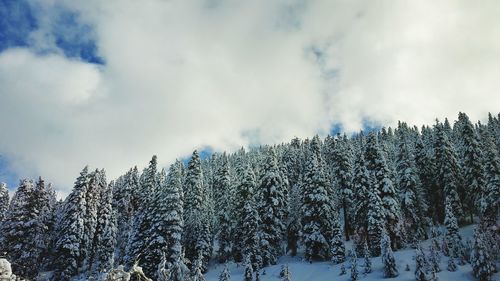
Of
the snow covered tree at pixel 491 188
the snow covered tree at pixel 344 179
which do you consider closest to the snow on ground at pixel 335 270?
the snow covered tree at pixel 344 179

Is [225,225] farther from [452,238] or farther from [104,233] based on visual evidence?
[452,238]

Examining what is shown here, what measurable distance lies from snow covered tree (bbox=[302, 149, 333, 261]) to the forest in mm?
135

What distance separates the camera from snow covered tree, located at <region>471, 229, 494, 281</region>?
2773 centimetres

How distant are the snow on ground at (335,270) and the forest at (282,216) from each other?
0.87 meters

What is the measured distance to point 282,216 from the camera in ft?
177

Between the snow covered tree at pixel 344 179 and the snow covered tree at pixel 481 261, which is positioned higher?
the snow covered tree at pixel 344 179

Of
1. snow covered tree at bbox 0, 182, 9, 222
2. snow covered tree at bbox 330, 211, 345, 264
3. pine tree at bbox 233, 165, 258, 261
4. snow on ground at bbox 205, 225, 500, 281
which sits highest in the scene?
snow covered tree at bbox 0, 182, 9, 222

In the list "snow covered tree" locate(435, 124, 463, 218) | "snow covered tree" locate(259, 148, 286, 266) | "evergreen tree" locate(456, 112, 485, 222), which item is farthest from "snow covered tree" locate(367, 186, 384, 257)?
"evergreen tree" locate(456, 112, 485, 222)

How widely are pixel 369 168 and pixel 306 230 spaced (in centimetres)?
1214

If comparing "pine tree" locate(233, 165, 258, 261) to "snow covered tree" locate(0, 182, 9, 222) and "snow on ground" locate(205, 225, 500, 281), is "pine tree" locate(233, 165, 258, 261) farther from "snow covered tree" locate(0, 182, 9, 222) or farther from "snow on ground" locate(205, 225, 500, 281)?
"snow covered tree" locate(0, 182, 9, 222)

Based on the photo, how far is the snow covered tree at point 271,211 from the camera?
49656mm

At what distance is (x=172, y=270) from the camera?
→ 30.6 m

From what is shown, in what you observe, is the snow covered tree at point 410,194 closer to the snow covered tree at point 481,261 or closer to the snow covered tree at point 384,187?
the snow covered tree at point 384,187

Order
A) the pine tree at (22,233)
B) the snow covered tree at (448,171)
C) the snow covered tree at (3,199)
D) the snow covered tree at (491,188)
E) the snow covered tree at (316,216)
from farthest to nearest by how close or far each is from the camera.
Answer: the snow covered tree at (3,199) < the snow covered tree at (448,171) < the snow covered tree at (316,216) < the snow covered tree at (491,188) < the pine tree at (22,233)
